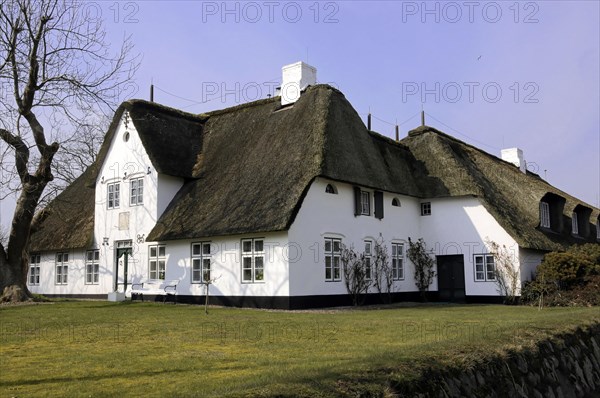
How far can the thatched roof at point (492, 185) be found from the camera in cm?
2436

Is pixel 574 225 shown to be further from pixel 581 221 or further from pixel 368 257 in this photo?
pixel 368 257

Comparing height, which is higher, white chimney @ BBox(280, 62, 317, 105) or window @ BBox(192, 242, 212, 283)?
white chimney @ BBox(280, 62, 317, 105)

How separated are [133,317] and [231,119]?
13.2m

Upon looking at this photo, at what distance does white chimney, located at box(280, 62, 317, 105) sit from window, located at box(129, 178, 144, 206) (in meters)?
7.17

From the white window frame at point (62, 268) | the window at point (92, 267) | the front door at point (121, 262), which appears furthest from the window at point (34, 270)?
the front door at point (121, 262)

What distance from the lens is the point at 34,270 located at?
29.6 m

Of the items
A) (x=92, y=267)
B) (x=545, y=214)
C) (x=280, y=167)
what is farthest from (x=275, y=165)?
(x=545, y=214)

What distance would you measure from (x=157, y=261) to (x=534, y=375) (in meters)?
17.7

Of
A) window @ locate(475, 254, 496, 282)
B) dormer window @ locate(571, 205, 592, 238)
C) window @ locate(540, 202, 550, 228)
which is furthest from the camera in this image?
dormer window @ locate(571, 205, 592, 238)

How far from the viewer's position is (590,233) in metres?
30.8

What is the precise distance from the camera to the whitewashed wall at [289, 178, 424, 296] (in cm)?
1984

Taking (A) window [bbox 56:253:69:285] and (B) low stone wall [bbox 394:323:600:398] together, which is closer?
(B) low stone wall [bbox 394:323:600:398]

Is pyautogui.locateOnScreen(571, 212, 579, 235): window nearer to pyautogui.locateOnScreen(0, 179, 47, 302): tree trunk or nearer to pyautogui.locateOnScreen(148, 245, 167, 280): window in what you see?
pyautogui.locateOnScreen(148, 245, 167, 280): window

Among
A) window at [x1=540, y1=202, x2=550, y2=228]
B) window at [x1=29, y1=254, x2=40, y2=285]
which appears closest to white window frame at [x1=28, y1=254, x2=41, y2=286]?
window at [x1=29, y1=254, x2=40, y2=285]
